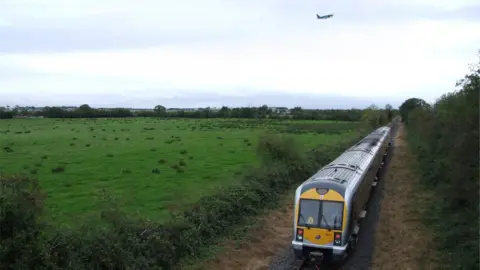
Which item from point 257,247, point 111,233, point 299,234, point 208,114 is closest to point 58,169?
point 111,233

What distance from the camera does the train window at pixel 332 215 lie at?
1306 centimetres

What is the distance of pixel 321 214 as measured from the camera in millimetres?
13359

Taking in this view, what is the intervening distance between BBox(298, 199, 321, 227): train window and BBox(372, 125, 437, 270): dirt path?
104 inches

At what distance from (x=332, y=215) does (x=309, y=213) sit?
0.74 metres

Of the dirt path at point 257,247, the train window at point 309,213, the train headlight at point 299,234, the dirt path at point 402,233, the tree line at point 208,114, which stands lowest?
the dirt path at point 257,247

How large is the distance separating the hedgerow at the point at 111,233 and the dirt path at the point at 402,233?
6.13m

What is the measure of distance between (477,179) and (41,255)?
1411 cm

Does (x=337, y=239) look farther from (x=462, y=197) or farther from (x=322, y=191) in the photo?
(x=462, y=197)

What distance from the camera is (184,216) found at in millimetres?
16781

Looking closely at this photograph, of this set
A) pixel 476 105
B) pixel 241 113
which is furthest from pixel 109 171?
pixel 241 113

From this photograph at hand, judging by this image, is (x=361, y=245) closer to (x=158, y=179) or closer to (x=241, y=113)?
(x=158, y=179)

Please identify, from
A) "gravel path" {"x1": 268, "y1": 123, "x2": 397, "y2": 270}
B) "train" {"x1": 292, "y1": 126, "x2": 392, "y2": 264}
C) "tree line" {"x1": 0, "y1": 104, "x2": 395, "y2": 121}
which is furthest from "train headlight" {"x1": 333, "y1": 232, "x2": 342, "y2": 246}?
"tree line" {"x1": 0, "y1": 104, "x2": 395, "y2": 121}

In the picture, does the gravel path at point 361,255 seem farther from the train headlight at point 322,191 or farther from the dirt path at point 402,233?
the train headlight at point 322,191

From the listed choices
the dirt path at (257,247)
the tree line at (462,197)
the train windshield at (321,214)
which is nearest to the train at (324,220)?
the train windshield at (321,214)
